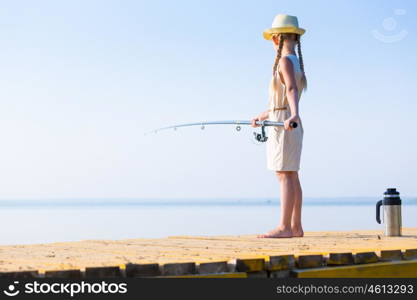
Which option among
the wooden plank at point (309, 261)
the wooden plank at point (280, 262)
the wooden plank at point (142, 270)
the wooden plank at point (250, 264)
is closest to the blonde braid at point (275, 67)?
the wooden plank at point (309, 261)

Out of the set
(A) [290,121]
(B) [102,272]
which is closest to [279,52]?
(A) [290,121]

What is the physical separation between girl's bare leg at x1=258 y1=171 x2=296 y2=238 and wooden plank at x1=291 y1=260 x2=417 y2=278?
6.27 feet

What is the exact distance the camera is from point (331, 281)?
6.12 meters

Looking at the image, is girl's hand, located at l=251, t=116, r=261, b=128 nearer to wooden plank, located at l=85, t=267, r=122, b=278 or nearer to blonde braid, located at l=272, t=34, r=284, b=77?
blonde braid, located at l=272, t=34, r=284, b=77

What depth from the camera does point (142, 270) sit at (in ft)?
17.7

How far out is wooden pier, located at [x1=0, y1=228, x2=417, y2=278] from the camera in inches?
213

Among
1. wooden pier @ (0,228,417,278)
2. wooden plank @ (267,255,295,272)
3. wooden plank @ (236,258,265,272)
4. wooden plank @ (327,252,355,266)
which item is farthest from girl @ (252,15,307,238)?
wooden plank @ (236,258,265,272)

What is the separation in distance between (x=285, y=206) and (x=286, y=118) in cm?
91

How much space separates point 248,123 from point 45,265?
164 inches

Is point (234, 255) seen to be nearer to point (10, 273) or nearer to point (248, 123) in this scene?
point (10, 273)

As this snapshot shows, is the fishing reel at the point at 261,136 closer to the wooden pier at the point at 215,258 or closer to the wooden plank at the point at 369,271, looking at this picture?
the wooden pier at the point at 215,258

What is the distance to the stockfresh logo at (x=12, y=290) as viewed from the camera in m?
5.19

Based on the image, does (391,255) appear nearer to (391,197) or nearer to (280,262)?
(280,262)

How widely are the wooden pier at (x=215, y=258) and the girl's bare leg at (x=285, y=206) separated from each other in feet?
1.02
